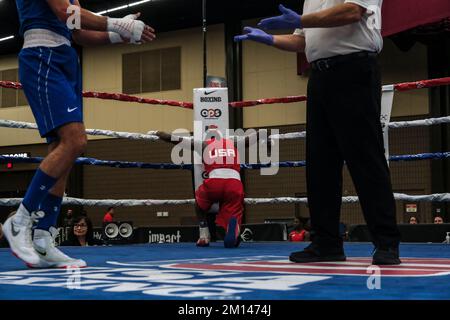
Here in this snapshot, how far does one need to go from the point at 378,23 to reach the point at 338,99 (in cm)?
27

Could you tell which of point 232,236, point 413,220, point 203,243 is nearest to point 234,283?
point 232,236

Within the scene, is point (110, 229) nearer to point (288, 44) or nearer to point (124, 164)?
point (124, 164)

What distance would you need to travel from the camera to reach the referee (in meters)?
1.89

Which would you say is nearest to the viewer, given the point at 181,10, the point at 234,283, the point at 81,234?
the point at 234,283

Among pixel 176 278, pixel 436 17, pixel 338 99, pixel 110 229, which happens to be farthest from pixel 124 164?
pixel 436 17

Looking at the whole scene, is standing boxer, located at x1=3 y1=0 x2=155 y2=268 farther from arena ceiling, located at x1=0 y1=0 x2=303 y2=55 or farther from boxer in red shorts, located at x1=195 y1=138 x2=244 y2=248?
arena ceiling, located at x1=0 y1=0 x2=303 y2=55

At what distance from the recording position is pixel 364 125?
1.91 m

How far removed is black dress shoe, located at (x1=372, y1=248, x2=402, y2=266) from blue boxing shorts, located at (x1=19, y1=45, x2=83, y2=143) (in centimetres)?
97

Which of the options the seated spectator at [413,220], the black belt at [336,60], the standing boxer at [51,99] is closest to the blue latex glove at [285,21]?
the black belt at [336,60]

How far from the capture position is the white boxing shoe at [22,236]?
1781 mm

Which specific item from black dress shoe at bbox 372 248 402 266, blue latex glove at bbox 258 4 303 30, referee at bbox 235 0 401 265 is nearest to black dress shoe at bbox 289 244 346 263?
referee at bbox 235 0 401 265

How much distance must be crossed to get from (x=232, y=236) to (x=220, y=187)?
376 mm

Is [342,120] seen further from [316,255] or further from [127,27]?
[127,27]

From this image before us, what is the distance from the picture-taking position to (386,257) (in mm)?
1823
